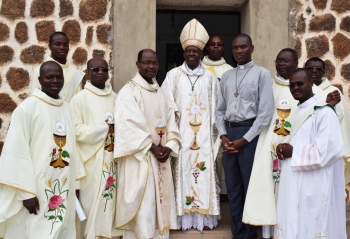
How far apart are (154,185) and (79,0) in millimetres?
2260

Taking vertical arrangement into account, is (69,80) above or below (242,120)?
above

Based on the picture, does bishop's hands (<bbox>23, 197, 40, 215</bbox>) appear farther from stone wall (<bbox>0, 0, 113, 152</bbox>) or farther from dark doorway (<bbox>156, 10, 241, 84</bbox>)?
dark doorway (<bbox>156, 10, 241, 84</bbox>)

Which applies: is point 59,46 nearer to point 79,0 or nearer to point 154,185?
point 79,0

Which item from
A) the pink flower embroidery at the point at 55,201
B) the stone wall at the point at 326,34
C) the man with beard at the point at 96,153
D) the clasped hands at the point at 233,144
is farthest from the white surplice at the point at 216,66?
the pink flower embroidery at the point at 55,201

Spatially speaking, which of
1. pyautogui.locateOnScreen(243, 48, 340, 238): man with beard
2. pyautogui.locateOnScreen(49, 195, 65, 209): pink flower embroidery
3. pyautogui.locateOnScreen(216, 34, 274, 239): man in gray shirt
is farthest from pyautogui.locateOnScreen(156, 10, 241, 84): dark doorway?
pyautogui.locateOnScreen(49, 195, 65, 209): pink flower embroidery

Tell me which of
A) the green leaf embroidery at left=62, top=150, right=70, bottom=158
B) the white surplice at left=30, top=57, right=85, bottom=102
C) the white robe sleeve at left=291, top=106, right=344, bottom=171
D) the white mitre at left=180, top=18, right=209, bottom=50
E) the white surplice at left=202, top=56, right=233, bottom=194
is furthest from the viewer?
the white surplice at left=202, top=56, right=233, bottom=194

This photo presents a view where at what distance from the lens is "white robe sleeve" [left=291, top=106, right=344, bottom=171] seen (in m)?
4.37

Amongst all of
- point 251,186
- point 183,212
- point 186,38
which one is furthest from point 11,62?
point 251,186

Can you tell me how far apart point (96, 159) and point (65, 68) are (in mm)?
1033

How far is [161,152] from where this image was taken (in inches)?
206

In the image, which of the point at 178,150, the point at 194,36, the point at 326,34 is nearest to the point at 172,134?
the point at 178,150

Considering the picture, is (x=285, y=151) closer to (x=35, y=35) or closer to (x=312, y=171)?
(x=312, y=171)

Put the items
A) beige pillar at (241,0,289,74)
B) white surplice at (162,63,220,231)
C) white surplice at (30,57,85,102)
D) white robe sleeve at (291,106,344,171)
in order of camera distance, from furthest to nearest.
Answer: beige pillar at (241,0,289,74) < white surplice at (162,63,220,231) < white surplice at (30,57,85,102) < white robe sleeve at (291,106,344,171)

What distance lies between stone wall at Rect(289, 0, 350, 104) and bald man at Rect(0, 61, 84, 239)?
2880mm
